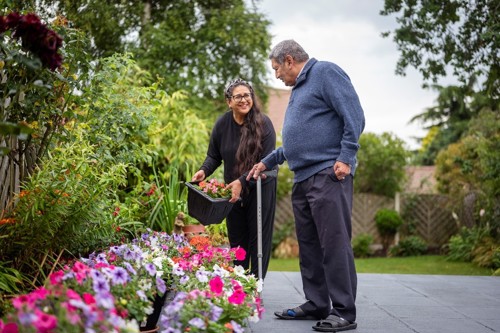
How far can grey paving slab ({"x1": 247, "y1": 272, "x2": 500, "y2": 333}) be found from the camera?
12.8ft

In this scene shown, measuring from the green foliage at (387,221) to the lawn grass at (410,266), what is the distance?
1190 millimetres

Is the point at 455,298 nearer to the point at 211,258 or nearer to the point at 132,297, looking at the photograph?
the point at 211,258

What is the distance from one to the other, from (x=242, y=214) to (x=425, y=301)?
1552mm

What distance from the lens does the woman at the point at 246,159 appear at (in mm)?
4625

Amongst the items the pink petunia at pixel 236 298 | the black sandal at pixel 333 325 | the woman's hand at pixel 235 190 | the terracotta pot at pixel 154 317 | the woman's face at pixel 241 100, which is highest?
the woman's face at pixel 241 100

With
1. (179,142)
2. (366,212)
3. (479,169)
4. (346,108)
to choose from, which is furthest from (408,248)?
(346,108)

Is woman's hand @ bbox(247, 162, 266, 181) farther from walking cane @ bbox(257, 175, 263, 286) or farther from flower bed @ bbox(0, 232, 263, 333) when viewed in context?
flower bed @ bbox(0, 232, 263, 333)

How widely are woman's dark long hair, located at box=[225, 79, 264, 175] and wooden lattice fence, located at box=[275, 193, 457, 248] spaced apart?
10671 mm

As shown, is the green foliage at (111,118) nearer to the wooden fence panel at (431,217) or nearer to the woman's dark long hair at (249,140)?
the woman's dark long hair at (249,140)

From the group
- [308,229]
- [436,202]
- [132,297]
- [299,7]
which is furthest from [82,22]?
[132,297]

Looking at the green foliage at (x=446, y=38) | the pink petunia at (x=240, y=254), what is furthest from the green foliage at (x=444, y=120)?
the pink petunia at (x=240, y=254)

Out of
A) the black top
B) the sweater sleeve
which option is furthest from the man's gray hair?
the black top

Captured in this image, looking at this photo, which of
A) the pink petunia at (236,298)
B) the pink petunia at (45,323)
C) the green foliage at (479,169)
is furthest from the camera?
the green foliage at (479,169)

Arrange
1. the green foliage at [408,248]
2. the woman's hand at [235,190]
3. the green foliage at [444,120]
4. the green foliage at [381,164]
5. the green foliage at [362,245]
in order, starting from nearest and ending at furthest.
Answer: the woman's hand at [235,190]
the green foliage at [362,245]
the green foliage at [408,248]
the green foliage at [381,164]
the green foliage at [444,120]
